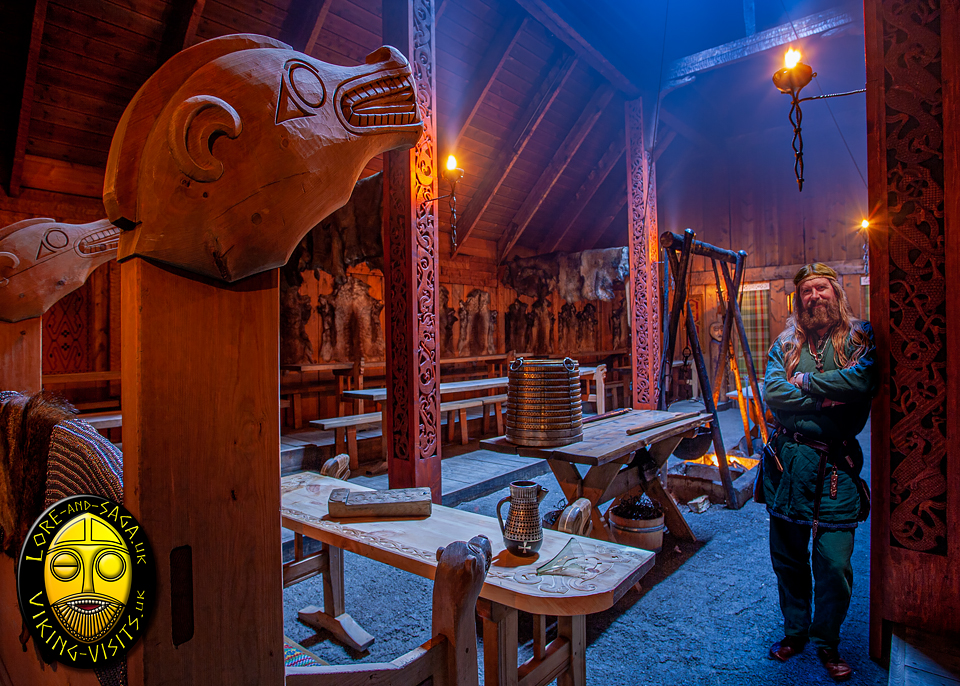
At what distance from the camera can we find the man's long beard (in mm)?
2486

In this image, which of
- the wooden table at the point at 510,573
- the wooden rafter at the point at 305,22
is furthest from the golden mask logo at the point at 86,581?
the wooden rafter at the point at 305,22

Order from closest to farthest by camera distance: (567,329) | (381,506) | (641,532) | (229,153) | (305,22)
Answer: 1. (229,153)
2. (381,506)
3. (641,532)
4. (305,22)
5. (567,329)

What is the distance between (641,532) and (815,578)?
1.35 m

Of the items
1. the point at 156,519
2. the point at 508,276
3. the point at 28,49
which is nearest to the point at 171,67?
the point at 156,519

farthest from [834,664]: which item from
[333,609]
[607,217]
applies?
[607,217]

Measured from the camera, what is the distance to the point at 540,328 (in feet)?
36.9

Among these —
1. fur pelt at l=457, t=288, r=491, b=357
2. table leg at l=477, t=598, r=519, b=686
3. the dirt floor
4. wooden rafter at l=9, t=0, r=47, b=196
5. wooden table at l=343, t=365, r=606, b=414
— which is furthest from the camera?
fur pelt at l=457, t=288, r=491, b=357

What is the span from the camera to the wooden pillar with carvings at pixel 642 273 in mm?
7352

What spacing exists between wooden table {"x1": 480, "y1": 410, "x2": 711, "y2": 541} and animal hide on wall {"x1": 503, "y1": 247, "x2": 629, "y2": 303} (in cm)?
525

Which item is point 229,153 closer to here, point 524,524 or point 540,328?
point 524,524

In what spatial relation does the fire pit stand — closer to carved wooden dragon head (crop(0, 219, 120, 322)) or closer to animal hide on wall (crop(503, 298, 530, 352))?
carved wooden dragon head (crop(0, 219, 120, 322))

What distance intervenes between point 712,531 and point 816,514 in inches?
81.6

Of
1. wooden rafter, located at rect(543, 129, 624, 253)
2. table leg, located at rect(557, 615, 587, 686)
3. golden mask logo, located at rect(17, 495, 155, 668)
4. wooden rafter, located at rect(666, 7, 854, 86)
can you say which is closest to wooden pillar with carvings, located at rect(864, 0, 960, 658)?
table leg, located at rect(557, 615, 587, 686)

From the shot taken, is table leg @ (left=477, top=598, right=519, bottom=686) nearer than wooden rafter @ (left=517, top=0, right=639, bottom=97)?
Yes
